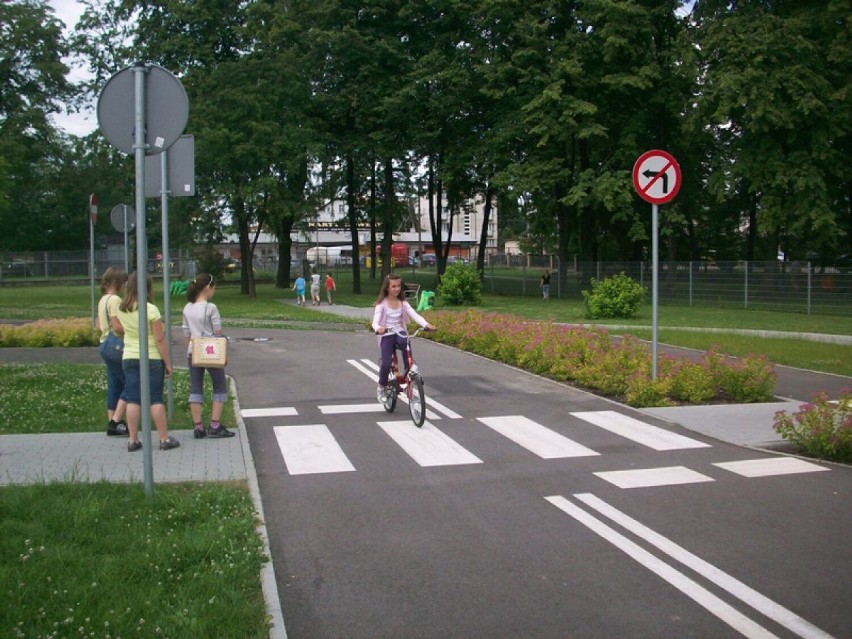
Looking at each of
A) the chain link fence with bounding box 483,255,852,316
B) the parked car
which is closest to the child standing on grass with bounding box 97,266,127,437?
the chain link fence with bounding box 483,255,852,316

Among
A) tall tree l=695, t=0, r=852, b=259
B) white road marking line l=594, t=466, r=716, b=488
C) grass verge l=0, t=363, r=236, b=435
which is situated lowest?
white road marking line l=594, t=466, r=716, b=488

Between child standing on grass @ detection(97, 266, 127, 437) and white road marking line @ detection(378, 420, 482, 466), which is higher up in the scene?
child standing on grass @ detection(97, 266, 127, 437)

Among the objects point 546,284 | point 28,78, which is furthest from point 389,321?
point 28,78

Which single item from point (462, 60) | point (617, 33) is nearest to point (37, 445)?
point (617, 33)

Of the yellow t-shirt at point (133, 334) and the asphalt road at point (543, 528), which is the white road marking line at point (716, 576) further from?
the yellow t-shirt at point (133, 334)

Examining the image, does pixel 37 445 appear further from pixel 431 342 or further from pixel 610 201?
pixel 610 201

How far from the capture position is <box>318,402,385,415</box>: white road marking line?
1096 centimetres

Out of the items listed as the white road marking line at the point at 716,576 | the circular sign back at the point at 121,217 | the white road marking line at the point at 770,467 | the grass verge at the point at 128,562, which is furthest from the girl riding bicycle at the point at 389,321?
the circular sign back at the point at 121,217

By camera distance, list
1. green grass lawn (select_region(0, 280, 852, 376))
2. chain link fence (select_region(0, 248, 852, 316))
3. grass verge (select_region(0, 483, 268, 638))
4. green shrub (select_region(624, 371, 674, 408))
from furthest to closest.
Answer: chain link fence (select_region(0, 248, 852, 316)), green grass lawn (select_region(0, 280, 852, 376)), green shrub (select_region(624, 371, 674, 408)), grass verge (select_region(0, 483, 268, 638))

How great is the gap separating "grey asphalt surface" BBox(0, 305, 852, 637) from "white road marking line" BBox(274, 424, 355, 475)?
390mm

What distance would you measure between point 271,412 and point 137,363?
284 centimetres

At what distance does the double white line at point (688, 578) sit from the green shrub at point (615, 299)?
21.8m

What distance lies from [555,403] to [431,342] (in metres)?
8.23

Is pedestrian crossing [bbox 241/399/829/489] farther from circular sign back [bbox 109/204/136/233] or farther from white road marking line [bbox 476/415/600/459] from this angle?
circular sign back [bbox 109/204/136/233]
